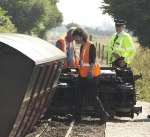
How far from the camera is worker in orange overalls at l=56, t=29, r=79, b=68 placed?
56.1 feet

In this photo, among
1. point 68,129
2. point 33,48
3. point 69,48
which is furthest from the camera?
point 69,48

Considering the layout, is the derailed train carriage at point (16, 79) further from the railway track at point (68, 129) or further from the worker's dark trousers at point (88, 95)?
the worker's dark trousers at point (88, 95)

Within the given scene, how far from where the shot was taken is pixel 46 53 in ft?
41.1

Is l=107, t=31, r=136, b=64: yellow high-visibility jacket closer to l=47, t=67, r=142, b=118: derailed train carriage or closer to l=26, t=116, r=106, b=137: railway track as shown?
l=47, t=67, r=142, b=118: derailed train carriage

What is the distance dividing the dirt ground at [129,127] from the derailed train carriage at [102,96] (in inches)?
13.1

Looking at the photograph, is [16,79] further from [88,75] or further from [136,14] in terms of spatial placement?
[136,14]

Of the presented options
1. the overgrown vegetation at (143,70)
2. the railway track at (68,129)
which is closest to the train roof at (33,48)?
the railway track at (68,129)

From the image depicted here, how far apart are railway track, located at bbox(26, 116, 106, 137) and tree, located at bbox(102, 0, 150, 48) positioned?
1033 inches

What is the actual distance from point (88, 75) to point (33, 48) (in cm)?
539

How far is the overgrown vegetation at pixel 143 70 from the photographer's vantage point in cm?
2583

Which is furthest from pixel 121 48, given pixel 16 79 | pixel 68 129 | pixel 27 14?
pixel 27 14

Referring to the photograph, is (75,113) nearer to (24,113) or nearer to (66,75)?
(66,75)

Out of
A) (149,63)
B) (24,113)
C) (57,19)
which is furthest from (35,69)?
(57,19)

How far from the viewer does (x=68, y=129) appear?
1561 centimetres
